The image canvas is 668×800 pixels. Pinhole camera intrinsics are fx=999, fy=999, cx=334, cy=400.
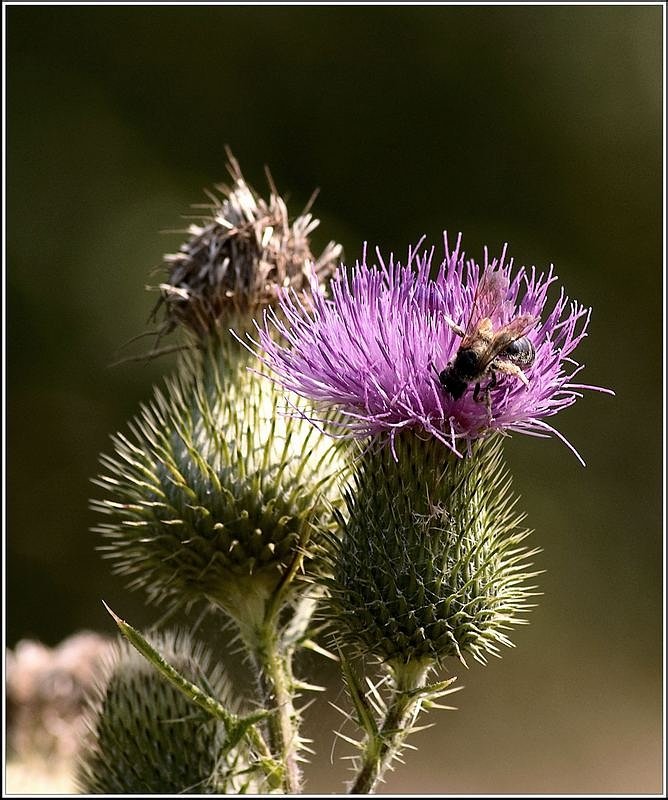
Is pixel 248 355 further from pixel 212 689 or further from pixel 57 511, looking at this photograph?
pixel 57 511

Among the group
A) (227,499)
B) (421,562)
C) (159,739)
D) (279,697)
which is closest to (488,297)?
(421,562)

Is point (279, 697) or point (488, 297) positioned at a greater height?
point (488, 297)

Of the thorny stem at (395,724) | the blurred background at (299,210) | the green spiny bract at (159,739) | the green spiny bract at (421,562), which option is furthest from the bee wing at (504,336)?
the blurred background at (299,210)

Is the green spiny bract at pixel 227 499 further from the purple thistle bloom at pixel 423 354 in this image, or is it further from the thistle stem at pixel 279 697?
the purple thistle bloom at pixel 423 354

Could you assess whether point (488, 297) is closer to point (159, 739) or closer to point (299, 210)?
point (159, 739)

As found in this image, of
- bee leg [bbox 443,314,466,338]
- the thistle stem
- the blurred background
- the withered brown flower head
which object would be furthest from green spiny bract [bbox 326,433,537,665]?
the blurred background

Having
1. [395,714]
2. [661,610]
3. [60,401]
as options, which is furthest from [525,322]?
[661,610]
